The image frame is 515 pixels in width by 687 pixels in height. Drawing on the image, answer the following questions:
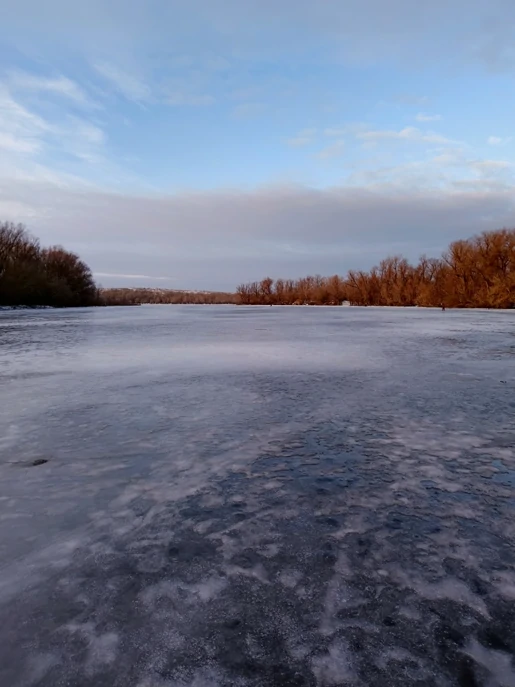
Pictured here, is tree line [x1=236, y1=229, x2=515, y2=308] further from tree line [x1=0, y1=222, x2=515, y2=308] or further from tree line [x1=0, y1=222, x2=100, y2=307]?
tree line [x1=0, y1=222, x2=100, y2=307]

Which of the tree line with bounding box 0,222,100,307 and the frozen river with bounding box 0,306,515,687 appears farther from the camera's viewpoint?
the tree line with bounding box 0,222,100,307

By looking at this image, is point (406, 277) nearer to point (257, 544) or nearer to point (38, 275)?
Result: point (38, 275)

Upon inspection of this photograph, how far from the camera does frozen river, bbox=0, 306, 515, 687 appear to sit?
1346 millimetres

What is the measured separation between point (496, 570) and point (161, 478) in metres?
1.98

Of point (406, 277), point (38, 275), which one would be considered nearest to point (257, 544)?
point (38, 275)

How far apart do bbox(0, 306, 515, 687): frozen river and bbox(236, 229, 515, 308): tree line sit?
4851 cm

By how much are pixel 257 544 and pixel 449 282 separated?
5635 centimetres

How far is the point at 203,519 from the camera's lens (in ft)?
7.48

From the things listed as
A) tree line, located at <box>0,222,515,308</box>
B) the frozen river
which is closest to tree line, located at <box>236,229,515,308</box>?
tree line, located at <box>0,222,515,308</box>

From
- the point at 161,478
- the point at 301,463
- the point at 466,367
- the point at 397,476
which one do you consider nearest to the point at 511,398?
the point at 466,367

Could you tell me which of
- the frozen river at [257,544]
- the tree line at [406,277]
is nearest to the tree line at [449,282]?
the tree line at [406,277]

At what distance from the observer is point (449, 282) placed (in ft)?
171

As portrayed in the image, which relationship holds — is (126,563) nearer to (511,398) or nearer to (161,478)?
(161,478)

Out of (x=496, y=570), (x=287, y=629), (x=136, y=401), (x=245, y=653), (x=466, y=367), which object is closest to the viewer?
(x=245, y=653)
